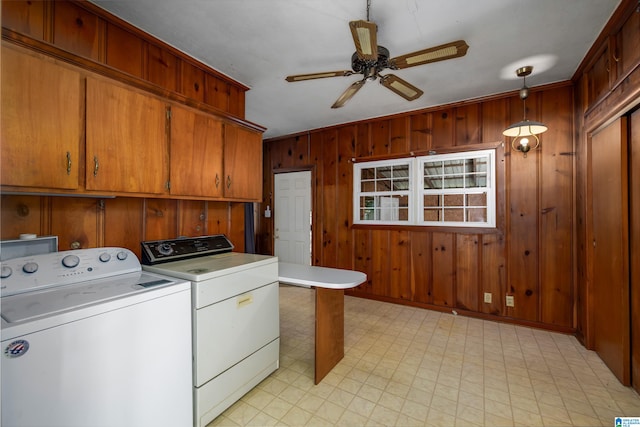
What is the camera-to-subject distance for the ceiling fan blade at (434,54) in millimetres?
1490

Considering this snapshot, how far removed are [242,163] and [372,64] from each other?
4.65ft

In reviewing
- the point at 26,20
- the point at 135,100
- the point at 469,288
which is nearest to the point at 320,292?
the point at 135,100

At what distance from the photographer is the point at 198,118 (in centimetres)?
215

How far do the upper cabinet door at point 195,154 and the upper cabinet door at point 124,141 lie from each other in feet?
0.27

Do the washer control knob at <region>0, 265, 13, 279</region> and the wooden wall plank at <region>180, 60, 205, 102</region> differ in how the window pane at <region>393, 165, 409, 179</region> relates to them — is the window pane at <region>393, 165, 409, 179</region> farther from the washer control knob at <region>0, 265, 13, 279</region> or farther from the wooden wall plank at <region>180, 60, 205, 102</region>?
the washer control knob at <region>0, 265, 13, 279</region>

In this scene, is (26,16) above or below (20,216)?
above

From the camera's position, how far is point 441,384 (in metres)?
2.04

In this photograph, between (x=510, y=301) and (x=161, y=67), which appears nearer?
(x=161, y=67)

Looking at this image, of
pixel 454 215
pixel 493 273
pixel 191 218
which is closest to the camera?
pixel 191 218

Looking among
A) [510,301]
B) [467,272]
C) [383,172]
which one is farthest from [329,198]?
[510,301]

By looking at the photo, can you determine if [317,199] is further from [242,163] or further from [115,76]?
[115,76]

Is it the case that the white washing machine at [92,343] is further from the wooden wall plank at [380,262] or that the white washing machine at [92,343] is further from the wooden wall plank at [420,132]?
the wooden wall plank at [420,132]

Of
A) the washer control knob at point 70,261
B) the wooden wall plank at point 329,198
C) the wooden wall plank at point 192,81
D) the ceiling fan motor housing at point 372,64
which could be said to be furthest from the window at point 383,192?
the washer control knob at point 70,261

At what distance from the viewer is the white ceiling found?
1.78 m
